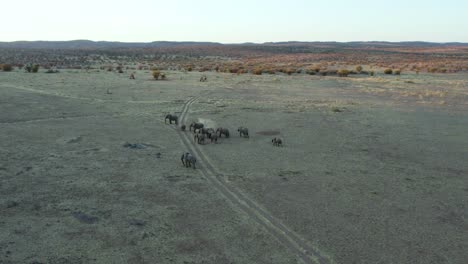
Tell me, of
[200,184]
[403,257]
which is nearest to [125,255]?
[200,184]

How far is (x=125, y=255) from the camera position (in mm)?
9383

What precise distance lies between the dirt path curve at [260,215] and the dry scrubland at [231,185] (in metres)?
0.16

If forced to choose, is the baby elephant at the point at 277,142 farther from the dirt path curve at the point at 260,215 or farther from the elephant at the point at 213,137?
the dirt path curve at the point at 260,215

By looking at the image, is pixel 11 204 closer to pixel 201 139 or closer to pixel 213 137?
pixel 201 139

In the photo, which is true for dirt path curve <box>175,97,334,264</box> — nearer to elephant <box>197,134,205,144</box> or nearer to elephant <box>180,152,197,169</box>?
elephant <box>180,152,197,169</box>

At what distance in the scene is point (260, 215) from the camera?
11680 millimetres

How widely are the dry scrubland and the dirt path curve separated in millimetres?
155

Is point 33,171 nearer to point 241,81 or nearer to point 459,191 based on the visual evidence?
point 459,191

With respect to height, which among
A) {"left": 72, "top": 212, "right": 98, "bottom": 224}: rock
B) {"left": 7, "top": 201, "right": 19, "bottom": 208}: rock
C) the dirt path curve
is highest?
{"left": 7, "top": 201, "right": 19, "bottom": 208}: rock

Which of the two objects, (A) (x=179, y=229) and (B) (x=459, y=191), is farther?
(B) (x=459, y=191)

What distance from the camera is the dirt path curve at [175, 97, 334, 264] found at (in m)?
9.67

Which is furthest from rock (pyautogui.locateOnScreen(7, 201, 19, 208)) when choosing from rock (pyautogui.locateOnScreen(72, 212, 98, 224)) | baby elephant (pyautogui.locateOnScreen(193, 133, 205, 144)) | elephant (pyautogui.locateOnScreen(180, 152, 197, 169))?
baby elephant (pyautogui.locateOnScreen(193, 133, 205, 144))

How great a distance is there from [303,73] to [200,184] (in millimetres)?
51803

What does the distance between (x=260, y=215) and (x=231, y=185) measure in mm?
2499
